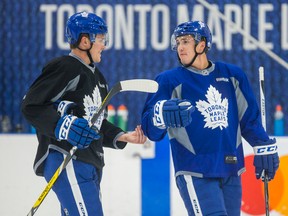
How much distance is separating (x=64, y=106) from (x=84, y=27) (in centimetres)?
39

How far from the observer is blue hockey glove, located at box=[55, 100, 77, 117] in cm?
341

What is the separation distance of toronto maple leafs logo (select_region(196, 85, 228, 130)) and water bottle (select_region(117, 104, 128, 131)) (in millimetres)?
2285

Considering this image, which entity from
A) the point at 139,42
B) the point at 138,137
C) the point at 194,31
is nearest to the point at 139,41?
the point at 139,42

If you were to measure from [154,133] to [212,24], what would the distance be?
2774 mm

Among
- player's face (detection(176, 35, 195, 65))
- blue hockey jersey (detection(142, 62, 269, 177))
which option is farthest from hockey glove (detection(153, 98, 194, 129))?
player's face (detection(176, 35, 195, 65))

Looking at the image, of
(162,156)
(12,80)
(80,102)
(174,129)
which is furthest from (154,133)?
(12,80)

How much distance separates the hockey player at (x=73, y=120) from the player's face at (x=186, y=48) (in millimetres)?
339

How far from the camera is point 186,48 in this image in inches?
145

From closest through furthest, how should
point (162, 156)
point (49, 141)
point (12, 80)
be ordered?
point (49, 141) < point (162, 156) < point (12, 80)

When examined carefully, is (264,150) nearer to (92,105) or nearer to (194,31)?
(194,31)

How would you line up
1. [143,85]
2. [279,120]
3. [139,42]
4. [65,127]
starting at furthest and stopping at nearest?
[139,42], [279,120], [65,127], [143,85]

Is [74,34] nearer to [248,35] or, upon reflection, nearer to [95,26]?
[95,26]

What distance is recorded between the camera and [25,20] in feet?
20.2

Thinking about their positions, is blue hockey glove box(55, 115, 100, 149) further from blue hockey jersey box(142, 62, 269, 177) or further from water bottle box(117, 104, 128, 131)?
water bottle box(117, 104, 128, 131)
